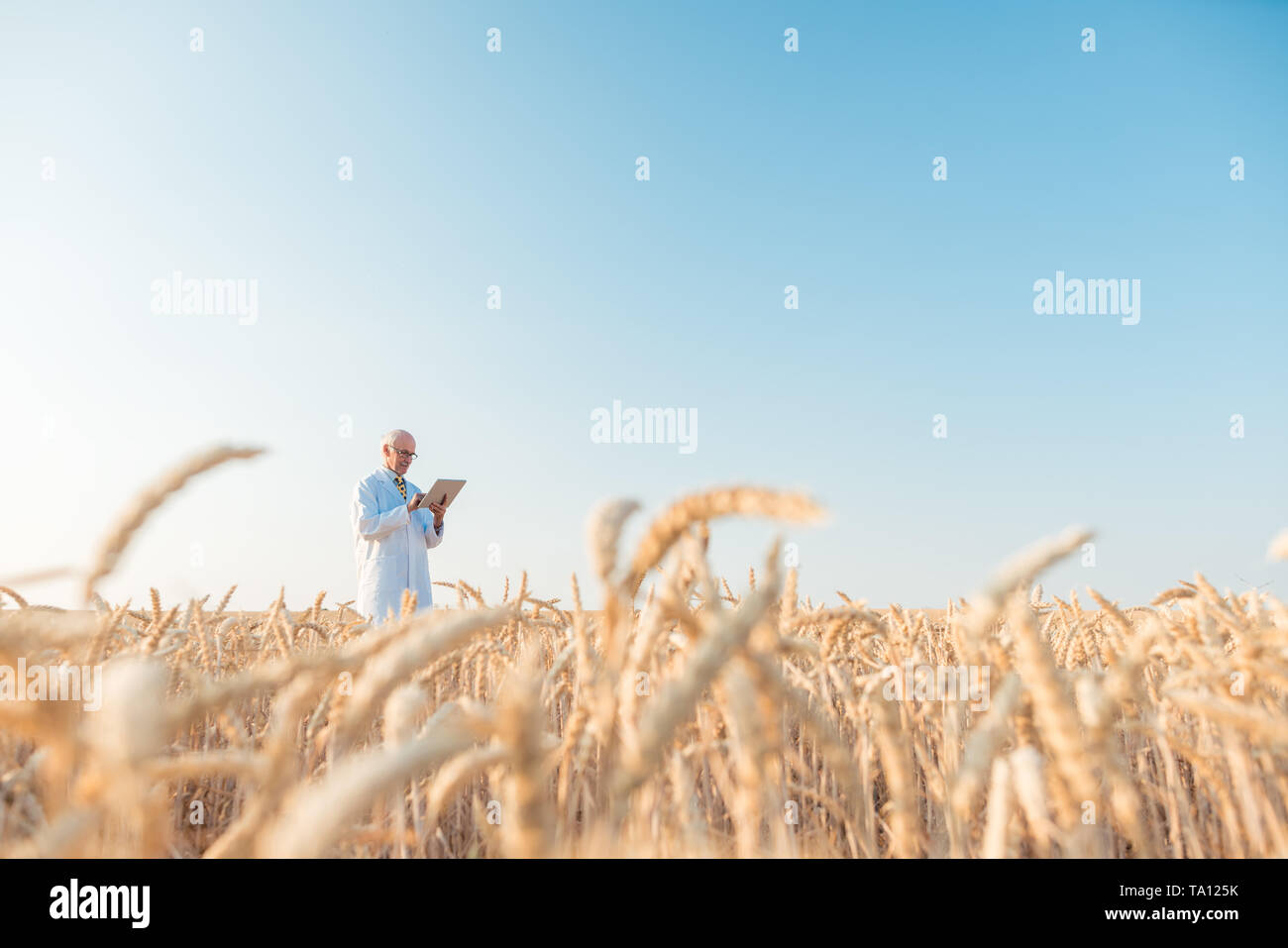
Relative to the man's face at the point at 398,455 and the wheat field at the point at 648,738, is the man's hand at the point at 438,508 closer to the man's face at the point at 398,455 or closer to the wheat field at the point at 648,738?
the man's face at the point at 398,455

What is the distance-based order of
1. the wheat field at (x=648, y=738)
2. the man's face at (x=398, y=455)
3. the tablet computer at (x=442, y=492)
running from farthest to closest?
the man's face at (x=398, y=455) → the tablet computer at (x=442, y=492) → the wheat field at (x=648, y=738)

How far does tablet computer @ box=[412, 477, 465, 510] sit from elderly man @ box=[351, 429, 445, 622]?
0.20 feet

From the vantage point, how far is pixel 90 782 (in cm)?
73

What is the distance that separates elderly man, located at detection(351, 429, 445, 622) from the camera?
6211 millimetres

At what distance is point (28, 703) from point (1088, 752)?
4.48 feet

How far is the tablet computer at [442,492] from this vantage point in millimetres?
6109

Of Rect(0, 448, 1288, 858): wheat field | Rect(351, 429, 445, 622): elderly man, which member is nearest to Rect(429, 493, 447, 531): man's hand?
Rect(351, 429, 445, 622): elderly man

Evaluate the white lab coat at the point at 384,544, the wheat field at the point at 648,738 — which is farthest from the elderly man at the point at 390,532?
the wheat field at the point at 648,738

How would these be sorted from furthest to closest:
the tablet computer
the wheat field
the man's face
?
the man's face < the tablet computer < the wheat field

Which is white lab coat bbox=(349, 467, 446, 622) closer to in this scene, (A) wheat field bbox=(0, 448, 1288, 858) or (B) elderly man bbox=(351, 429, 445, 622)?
(B) elderly man bbox=(351, 429, 445, 622)

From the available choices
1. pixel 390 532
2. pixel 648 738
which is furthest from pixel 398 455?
pixel 648 738
